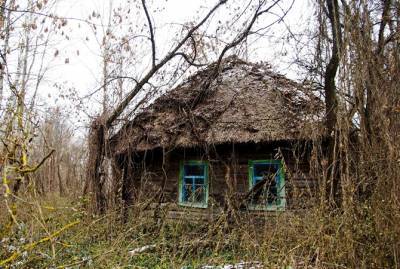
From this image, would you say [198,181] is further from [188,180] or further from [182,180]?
[182,180]

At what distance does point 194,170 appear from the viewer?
8.56m

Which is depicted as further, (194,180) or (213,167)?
(194,180)

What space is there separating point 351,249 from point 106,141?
6.42 metres

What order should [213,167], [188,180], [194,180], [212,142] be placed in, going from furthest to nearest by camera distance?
[188,180] < [194,180] < [213,167] < [212,142]

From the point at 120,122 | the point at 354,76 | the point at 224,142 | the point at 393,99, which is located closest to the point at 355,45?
the point at 354,76

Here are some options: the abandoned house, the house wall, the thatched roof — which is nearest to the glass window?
the abandoned house

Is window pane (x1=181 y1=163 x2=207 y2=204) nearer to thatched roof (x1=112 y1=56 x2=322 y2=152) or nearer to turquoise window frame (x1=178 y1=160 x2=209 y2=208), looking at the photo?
turquoise window frame (x1=178 y1=160 x2=209 y2=208)

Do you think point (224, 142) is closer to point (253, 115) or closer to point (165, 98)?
point (253, 115)

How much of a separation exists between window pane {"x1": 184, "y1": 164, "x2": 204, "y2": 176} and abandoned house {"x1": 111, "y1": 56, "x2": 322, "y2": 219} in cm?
3

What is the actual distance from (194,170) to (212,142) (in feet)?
4.71

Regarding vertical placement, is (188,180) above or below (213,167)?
below

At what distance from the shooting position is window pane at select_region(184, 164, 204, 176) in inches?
334

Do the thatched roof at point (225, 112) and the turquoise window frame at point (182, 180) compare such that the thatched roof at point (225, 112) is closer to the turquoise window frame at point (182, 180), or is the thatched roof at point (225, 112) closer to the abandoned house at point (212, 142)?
the abandoned house at point (212, 142)

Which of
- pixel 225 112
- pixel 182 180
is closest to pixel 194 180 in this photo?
pixel 182 180
